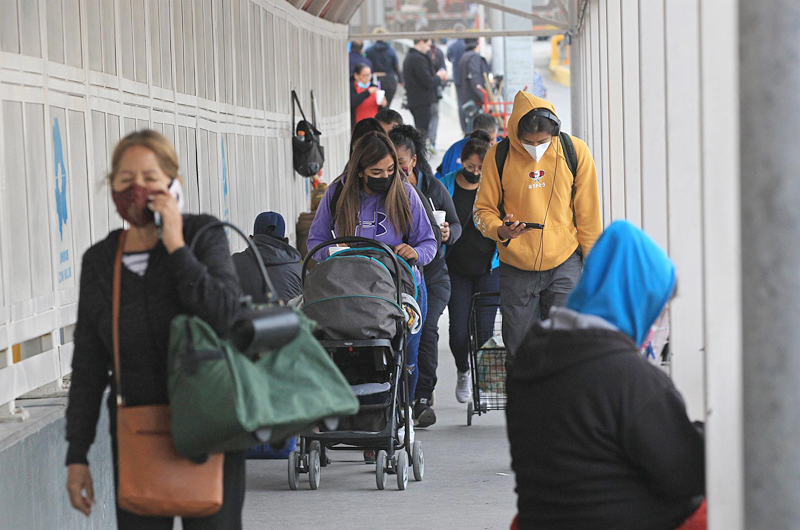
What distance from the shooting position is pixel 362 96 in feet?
60.4

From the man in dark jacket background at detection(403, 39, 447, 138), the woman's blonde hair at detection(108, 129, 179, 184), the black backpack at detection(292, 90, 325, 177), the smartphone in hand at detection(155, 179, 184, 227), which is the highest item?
the man in dark jacket background at detection(403, 39, 447, 138)

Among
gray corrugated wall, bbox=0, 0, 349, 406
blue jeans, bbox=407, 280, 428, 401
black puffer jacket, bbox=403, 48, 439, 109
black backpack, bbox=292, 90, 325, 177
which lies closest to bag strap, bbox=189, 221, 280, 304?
gray corrugated wall, bbox=0, 0, 349, 406

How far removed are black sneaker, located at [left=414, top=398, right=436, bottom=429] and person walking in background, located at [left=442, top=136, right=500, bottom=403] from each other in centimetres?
56

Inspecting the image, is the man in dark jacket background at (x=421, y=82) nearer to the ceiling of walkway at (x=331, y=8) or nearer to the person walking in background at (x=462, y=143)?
the ceiling of walkway at (x=331, y=8)

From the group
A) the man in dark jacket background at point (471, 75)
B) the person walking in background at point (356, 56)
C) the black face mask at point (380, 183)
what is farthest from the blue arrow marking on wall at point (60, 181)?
the man in dark jacket background at point (471, 75)

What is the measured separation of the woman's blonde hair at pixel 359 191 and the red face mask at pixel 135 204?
337 centimetres

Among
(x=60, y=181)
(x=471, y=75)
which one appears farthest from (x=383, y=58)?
(x=60, y=181)

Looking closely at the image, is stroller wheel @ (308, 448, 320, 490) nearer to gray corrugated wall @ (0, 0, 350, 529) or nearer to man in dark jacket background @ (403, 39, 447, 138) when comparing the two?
gray corrugated wall @ (0, 0, 350, 529)

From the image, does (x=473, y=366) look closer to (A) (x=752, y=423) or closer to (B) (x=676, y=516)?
(B) (x=676, y=516)

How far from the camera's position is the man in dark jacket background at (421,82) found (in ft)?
67.5

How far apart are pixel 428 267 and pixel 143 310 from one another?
4635 mm

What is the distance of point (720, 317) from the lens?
294 cm

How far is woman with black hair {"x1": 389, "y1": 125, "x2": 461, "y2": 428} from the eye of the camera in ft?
24.5

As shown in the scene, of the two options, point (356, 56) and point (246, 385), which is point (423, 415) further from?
point (356, 56)
